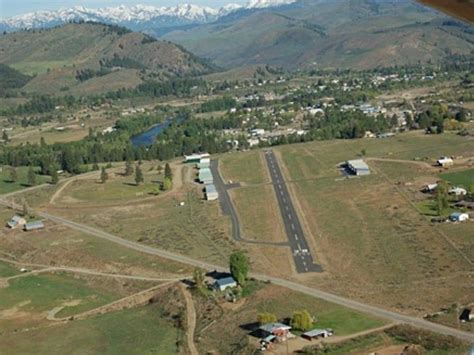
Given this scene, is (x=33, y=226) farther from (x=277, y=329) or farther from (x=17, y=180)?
(x=277, y=329)

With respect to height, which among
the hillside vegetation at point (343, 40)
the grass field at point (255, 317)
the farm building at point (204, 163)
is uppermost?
the hillside vegetation at point (343, 40)

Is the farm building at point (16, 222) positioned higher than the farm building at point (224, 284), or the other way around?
the farm building at point (224, 284)

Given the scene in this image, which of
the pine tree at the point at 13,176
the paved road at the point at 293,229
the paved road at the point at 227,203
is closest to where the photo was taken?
the paved road at the point at 293,229

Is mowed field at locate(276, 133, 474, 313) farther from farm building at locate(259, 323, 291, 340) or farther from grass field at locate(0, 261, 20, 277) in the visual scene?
grass field at locate(0, 261, 20, 277)

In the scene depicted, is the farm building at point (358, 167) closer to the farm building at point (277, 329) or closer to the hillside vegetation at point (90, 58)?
the farm building at point (277, 329)

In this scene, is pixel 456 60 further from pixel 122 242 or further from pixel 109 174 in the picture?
pixel 122 242

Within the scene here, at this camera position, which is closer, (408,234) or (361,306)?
(361,306)

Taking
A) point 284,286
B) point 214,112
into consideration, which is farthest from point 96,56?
point 284,286

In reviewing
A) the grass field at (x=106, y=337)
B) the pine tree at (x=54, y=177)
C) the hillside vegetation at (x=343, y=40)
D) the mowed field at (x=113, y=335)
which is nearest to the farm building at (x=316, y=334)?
the mowed field at (x=113, y=335)
